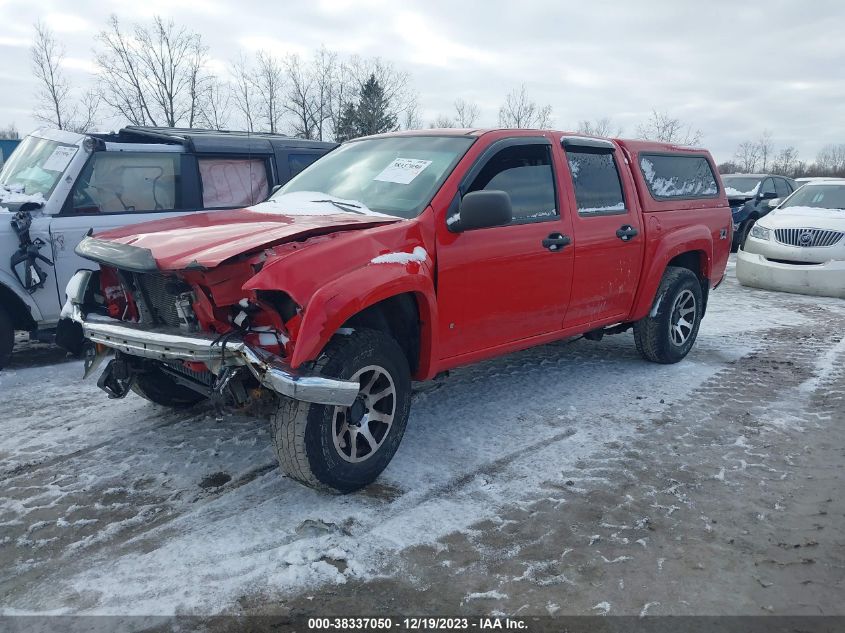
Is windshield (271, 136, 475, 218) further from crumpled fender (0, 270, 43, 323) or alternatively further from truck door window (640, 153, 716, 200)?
crumpled fender (0, 270, 43, 323)

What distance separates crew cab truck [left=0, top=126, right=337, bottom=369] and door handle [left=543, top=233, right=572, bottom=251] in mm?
3775

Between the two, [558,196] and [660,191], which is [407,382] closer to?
[558,196]

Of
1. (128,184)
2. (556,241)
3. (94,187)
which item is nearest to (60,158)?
(94,187)

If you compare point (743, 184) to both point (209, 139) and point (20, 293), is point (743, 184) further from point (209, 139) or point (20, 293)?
point (20, 293)

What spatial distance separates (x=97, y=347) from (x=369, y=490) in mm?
1800

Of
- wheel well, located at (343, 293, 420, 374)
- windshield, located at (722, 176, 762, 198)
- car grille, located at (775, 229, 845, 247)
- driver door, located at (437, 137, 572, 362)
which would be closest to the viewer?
wheel well, located at (343, 293, 420, 374)

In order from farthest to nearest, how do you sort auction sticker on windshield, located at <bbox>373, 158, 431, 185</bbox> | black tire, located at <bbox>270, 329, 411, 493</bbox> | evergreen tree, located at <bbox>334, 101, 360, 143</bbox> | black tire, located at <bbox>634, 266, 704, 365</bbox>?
evergreen tree, located at <bbox>334, 101, 360, 143</bbox>
black tire, located at <bbox>634, 266, 704, 365</bbox>
auction sticker on windshield, located at <bbox>373, 158, 431, 185</bbox>
black tire, located at <bbox>270, 329, 411, 493</bbox>

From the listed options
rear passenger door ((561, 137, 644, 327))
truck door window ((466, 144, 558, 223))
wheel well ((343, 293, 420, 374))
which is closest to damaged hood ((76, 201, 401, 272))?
wheel well ((343, 293, 420, 374))

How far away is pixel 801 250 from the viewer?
952 centimetres

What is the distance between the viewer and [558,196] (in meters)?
4.63

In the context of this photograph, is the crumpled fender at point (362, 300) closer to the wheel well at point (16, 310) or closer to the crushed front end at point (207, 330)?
the crushed front end at point (207, 330)

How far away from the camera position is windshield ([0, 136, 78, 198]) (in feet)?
19.5

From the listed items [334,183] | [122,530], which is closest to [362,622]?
[122,530]

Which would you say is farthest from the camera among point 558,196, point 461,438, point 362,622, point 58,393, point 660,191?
point 660,191
